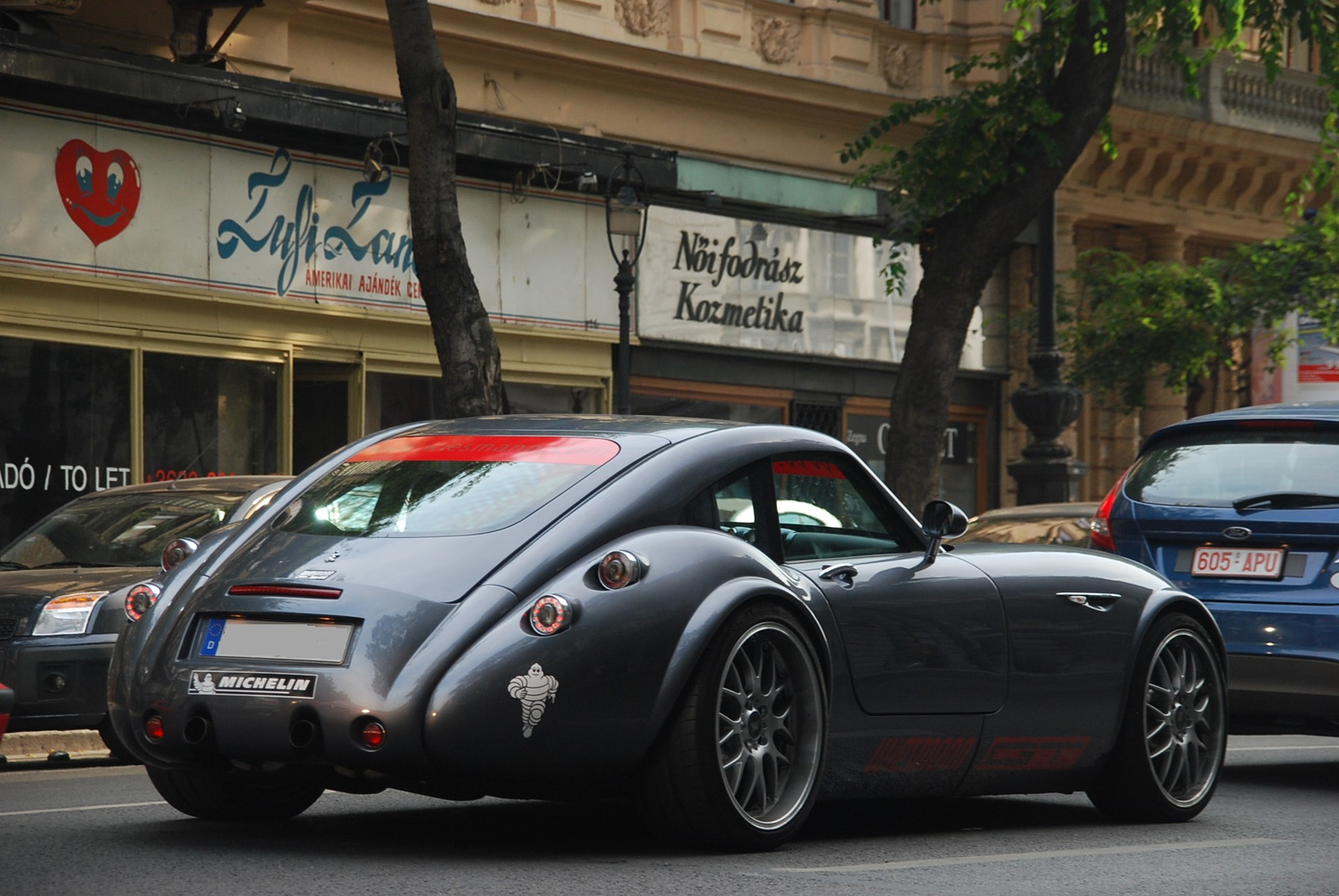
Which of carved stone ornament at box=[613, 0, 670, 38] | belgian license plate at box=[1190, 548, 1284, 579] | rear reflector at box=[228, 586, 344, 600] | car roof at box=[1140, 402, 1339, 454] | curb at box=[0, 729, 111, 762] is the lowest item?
curb at box=[0, 729, 111, 762]

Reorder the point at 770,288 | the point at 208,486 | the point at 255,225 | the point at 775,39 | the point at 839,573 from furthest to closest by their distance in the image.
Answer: the point at 770,288
the point at 775,39
the point at 255,225
the point at 208,486
the point at 839,573

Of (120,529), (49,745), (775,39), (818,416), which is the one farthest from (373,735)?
(818,416)

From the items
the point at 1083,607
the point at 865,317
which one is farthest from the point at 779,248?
the point at 1083,607

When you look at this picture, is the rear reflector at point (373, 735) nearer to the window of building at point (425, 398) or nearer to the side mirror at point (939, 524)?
the side mirror at point (939, 524)

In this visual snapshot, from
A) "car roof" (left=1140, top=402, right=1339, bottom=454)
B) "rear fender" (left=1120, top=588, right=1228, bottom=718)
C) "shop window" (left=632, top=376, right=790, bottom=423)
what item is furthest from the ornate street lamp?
"rear fender" (left=1120, top=588, right=1228, bottom=718)

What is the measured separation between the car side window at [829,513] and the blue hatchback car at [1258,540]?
2.76 meters

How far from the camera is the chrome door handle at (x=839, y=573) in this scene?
23.1ft

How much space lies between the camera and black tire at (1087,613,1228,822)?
8.06m

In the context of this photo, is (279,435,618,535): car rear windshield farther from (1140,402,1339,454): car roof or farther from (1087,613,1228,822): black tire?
(1140,402,1339,454): car roof

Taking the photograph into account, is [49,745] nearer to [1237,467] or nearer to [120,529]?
[120,529]

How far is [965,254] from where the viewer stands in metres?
18.2

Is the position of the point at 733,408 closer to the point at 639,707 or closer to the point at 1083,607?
the point at 1083,607

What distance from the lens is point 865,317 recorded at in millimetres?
26469

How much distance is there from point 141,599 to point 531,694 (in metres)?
1.46
